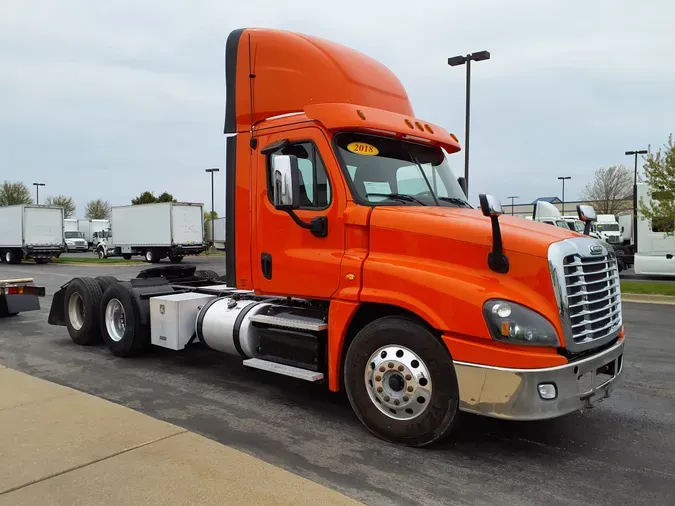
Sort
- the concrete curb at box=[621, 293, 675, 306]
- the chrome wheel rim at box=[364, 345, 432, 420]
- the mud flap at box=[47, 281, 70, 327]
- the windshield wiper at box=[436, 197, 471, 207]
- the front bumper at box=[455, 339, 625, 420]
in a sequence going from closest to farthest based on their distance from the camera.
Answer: the front bumper at box=[455, 339, 625, 420] → the chrome wheel rim at box=[364, 345, 432, 420] → the windshield wiper at box=[436, 197, 471, 207] → the mud flap at box=[47, 281, 70, 327] → the concrete curb at box=[621, 293, 675, 306]

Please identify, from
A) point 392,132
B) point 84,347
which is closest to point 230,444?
point 392,132

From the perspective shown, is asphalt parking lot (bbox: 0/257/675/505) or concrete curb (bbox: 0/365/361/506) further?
asphalt parking lot (bbox: 0/257/675/505)

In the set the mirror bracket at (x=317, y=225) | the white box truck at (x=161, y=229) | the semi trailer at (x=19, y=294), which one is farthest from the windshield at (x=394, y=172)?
the white box truck at (x=161, y=229)

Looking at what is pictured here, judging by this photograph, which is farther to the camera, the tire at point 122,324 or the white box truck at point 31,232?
the white box truck at point 31,232

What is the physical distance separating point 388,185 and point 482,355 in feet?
5.87

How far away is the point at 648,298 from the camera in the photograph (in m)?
13.8

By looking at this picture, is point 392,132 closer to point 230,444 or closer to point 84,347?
point 230,444

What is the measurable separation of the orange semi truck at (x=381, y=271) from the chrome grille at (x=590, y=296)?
0.05ft

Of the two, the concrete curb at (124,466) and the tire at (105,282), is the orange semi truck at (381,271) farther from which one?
the tire at (105,282)

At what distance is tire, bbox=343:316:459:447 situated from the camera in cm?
403

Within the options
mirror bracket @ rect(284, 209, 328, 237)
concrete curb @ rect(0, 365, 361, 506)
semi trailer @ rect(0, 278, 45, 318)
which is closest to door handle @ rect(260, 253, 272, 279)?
mirror bracket @ rect(284, 209, 328, 237)

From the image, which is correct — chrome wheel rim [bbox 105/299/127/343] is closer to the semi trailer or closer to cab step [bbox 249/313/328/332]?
cab step [bbox 249/313/328/332]

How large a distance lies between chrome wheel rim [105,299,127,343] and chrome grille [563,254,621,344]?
5.76 m

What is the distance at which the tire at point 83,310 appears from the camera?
310 inches
